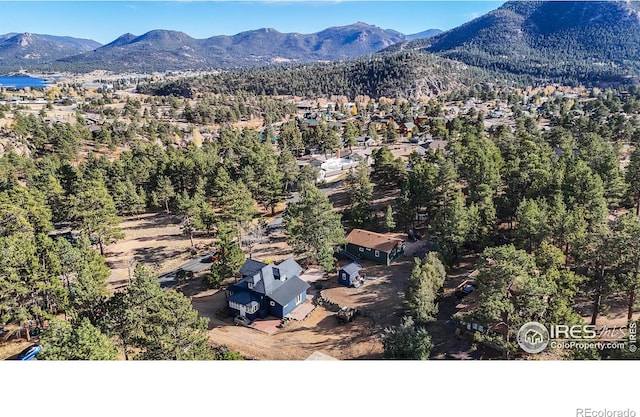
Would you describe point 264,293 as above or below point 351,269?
above

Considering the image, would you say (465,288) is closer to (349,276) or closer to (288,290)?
(349,276)

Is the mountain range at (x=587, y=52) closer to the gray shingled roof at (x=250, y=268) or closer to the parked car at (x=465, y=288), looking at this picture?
the parked car at (x=465, y=288)

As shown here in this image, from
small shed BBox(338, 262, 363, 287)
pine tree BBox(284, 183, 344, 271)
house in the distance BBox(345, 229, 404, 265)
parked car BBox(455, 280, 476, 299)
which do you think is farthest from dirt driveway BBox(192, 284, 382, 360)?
house in the distance BBox(345, 229, 404, 265)

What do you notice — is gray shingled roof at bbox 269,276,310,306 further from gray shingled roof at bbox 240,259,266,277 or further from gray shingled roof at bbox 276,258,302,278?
gray shingled roof at bbox 240,259,266,277

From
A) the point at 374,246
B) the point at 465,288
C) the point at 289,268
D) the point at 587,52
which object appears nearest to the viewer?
the point at 465,288
